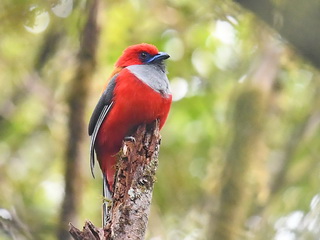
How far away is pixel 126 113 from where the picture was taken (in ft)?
14.9

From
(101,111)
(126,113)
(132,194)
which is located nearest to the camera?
(132,194)

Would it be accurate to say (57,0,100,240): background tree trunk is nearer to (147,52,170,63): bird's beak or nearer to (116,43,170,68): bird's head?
(116,43,170,68): bird's head

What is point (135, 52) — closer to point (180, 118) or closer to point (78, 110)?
point (78, 110)

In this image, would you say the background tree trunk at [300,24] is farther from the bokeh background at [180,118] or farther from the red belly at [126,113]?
the bokeh background at [180,118]

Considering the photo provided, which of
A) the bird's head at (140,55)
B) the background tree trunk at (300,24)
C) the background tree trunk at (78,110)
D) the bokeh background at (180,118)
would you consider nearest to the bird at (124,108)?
the bird's head at (140,55)

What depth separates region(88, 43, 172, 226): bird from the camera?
14.6ft

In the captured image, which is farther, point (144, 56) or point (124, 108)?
point (144, 56)

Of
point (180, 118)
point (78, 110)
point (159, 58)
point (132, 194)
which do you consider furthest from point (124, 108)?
point (180, 118)

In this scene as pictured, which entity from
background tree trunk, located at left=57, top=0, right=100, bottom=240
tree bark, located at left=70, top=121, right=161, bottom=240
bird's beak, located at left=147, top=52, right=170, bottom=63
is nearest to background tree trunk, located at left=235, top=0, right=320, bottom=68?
tree bark, located at left=70, top=121, right=161, bottom=240

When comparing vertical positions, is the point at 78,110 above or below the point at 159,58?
above

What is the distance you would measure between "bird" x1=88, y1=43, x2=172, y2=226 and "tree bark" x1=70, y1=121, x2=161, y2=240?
647 millimetres

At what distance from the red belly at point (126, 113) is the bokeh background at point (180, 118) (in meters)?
0.89

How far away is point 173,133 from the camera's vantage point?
890cm

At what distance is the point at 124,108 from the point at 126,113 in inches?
1.9
